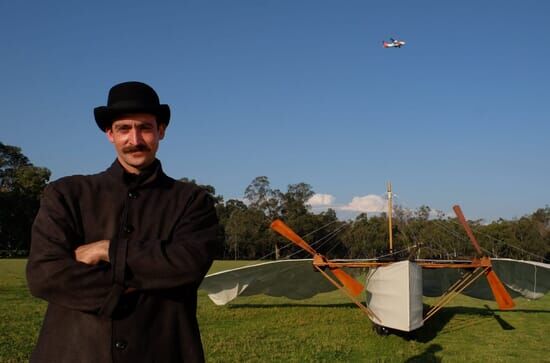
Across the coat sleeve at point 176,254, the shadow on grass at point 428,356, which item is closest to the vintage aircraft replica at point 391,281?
the shadow on grass at point 428,356

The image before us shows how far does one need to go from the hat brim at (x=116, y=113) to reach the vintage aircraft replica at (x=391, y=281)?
896 centimetres

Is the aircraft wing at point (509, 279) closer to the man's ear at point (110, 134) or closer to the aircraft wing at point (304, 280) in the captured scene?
the aircraft wing at point (304, 280)

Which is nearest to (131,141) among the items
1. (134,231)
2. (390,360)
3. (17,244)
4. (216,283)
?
(134,231)

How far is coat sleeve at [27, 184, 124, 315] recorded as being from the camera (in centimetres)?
177

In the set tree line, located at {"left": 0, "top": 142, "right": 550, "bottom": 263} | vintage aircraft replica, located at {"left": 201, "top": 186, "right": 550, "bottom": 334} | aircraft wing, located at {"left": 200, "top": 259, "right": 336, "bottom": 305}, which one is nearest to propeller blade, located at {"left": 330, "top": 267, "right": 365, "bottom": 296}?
vintage aircraft replica, located at {"left": 201, "top": 186, "right": 550, "bottom": 334}

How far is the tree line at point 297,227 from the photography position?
192 ft

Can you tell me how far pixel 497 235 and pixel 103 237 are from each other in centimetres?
7068

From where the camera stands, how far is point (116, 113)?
6.44 ft

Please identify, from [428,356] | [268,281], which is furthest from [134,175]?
[268,281]

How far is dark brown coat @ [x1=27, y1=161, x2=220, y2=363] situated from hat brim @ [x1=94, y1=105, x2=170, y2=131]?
0.18 meters

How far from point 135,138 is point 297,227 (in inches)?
2743

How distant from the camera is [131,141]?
1.97m

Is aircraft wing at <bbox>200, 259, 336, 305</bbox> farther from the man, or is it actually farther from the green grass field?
the man

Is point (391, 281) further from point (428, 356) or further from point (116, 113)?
point (116, 113)
